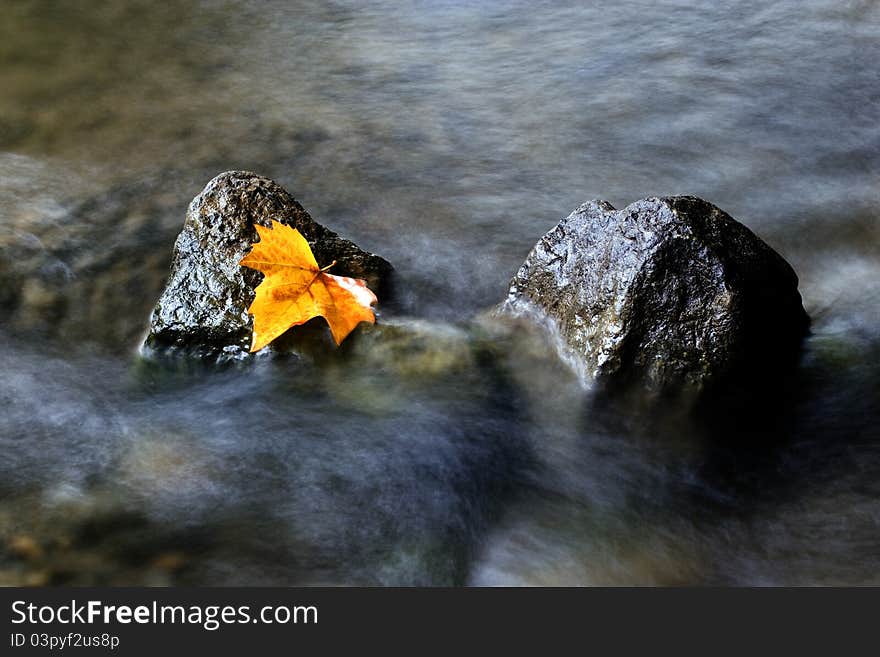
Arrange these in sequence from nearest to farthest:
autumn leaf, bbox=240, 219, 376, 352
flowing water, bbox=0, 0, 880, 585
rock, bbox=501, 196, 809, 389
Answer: flowing water, bbox=0, 0, 880, 585 < rock, bbox=501, 196, 809, 389 < autumn leaf, bbox=240, 219, 376, 352

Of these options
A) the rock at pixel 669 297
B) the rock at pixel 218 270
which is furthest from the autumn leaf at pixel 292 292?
the rock at pixel 669 297

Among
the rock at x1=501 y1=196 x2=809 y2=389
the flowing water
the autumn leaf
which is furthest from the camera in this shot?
the autumn leaf

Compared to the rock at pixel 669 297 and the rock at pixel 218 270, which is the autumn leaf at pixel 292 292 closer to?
the rock at pixel 218 270

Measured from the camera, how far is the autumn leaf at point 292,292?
10.3ft

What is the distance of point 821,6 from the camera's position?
621 cm

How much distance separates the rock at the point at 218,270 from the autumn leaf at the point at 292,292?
54 mm

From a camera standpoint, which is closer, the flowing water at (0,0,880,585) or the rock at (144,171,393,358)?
the flowing water at (0,0,880,585)

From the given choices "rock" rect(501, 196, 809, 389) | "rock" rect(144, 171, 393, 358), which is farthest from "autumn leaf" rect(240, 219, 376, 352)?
"rock" rect(501, 196, 809, 389)

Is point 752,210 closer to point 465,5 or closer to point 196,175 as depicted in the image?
point 196,175

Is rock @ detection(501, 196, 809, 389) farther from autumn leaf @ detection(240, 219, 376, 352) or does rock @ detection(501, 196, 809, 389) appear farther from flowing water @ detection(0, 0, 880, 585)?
autumn leaf @ detection(240, 219, 376, 352)

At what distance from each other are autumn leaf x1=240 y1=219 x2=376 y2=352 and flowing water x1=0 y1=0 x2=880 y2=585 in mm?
135

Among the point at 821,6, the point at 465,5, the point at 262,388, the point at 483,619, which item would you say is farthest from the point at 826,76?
the point at 483,619

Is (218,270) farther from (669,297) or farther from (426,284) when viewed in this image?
(669,297)

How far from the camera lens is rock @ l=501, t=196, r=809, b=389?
9.51 ft
